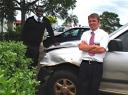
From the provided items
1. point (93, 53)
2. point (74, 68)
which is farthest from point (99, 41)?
point (74, 68)

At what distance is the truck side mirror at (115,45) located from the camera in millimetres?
7667

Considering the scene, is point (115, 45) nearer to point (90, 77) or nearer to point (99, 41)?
point (99, 41)

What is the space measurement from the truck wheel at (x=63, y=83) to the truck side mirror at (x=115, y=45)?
93 centimetres

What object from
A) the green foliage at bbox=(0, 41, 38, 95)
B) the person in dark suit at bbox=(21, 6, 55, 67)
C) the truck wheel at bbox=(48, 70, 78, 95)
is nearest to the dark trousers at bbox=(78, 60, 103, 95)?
the truck wheel at bbox=(48, 70, 78, 95)

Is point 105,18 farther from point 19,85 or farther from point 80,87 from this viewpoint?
point 19,85

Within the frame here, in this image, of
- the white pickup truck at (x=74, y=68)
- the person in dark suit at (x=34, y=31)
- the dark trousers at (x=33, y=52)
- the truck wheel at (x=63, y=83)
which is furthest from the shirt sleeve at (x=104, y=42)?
the dark trousers at (x=33, y=52)

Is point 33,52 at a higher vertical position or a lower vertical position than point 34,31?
lower

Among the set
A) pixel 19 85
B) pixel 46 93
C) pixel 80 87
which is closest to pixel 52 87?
pixel 46 93

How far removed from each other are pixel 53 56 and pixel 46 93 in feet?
2.21

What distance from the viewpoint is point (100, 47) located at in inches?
294

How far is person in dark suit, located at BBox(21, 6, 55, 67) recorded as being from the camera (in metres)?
10.7

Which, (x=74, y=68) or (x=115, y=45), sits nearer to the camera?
(x=115, y=45)

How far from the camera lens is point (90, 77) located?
25.1 ft

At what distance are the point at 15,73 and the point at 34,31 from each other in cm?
656
